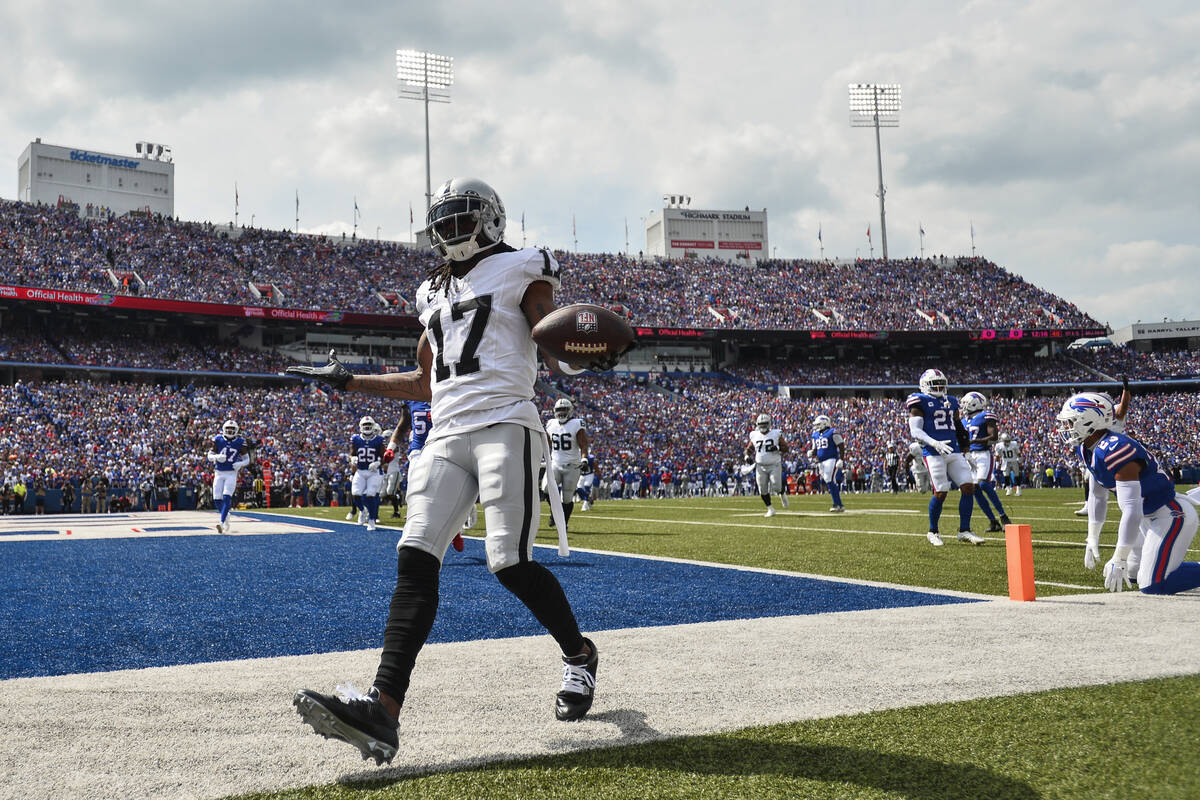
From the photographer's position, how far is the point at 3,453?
2683cm

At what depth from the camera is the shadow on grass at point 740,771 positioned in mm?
2312

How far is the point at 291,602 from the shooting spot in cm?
616

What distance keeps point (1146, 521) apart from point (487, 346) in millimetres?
4705

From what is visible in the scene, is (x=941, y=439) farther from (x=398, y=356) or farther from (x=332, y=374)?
(x=398, y=356)

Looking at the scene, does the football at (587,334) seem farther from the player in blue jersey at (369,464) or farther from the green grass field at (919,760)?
the player in blue jersey at (369,464)

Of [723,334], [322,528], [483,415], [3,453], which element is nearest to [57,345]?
[3,453]

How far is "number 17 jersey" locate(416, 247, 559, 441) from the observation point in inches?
125

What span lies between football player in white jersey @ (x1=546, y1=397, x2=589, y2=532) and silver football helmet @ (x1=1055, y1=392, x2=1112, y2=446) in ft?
22.9

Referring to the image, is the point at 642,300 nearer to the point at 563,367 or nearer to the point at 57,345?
the point at 57,345

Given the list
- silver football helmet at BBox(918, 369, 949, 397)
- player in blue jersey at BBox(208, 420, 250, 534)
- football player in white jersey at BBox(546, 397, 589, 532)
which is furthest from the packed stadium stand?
silver football helmet at BBox(918, 369, 949, 397)

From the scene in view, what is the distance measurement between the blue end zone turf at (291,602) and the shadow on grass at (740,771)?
212cm

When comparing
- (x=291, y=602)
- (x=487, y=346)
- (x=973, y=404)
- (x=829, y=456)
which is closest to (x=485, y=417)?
(x=487, y=346)

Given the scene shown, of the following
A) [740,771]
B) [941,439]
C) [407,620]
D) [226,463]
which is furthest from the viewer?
[226,463]

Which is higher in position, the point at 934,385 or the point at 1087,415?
the point at 934,385
